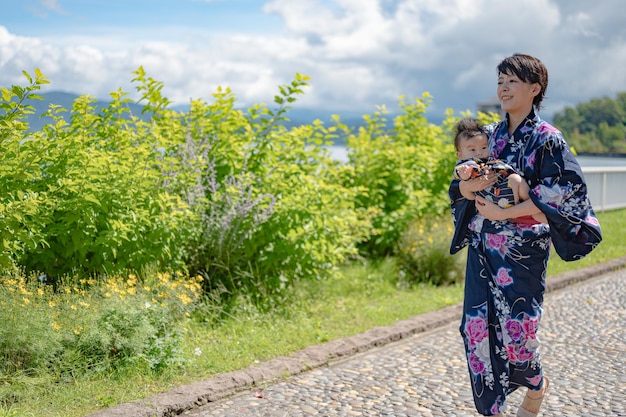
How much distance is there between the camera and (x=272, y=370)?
531 centimetres

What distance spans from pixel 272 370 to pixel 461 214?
6.20 ft

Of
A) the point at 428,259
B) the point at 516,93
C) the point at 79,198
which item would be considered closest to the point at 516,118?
the point at 516,93

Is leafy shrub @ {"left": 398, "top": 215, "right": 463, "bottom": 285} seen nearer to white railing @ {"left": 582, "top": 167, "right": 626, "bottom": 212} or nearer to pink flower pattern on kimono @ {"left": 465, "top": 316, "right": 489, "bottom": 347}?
pink flower pattern on kimono @ {"left": 465, "top": 316, "right": 489, "bottom": 347}

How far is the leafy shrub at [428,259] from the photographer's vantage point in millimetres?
9023

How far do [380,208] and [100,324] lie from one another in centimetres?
532

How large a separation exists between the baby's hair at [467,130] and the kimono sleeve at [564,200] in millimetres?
412

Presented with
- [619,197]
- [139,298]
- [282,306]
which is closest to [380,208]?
[282,306]

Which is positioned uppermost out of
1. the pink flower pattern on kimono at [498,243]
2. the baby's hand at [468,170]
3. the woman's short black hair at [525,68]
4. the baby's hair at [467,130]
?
the woman's short black hair at [525,68]

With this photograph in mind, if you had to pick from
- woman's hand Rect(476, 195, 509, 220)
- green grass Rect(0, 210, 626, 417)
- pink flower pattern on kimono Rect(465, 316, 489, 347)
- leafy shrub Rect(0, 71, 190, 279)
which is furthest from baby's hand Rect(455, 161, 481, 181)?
leafy shrub Rect(0, 71, 190, 279)

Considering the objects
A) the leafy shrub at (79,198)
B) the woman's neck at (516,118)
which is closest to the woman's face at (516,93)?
the woman's neck at (516,118)

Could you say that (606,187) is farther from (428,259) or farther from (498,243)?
(498,243)

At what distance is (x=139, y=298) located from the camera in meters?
5.55

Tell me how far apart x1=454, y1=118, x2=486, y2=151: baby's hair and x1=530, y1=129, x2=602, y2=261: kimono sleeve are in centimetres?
41

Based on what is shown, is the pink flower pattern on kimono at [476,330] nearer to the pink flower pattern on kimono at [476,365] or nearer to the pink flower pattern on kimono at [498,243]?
the pink flower pattern on kimono at [476,365]
